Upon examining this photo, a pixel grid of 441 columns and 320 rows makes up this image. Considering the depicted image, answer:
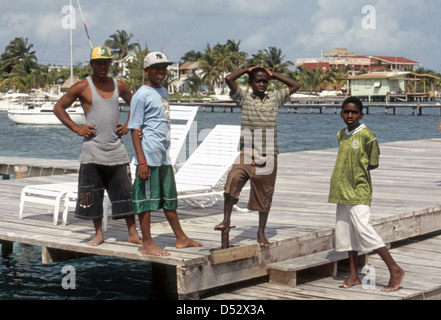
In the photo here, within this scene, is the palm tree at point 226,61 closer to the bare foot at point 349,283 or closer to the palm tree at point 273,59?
the palm tree at point 273,59

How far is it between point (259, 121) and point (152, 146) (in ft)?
3.11

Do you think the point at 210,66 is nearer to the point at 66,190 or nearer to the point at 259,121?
the point at 66,190

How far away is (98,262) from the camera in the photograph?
1062 cm

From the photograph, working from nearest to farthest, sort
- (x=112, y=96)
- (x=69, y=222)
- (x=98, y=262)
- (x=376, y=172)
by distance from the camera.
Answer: (x=112, y=96) → (x=69, y=222) → (x=98, y=262) → (x=376, y=172)

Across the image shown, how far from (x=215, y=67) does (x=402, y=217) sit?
327ft

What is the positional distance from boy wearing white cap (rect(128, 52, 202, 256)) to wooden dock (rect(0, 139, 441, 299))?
429mm

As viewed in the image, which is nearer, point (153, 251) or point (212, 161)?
point (153, 251)

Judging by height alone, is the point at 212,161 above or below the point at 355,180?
above

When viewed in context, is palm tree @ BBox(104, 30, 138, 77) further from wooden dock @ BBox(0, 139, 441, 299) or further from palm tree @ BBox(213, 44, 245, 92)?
wooden dock @ BBox(0, 139, 441, 299)

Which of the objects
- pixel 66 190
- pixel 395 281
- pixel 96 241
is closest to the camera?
pixel 395 281

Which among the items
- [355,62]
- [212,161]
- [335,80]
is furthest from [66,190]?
[355,62]

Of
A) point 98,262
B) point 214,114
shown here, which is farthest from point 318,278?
point 214,114

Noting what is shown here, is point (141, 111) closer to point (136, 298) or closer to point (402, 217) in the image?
point (136, 298)

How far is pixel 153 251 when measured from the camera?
6352 millimetres
